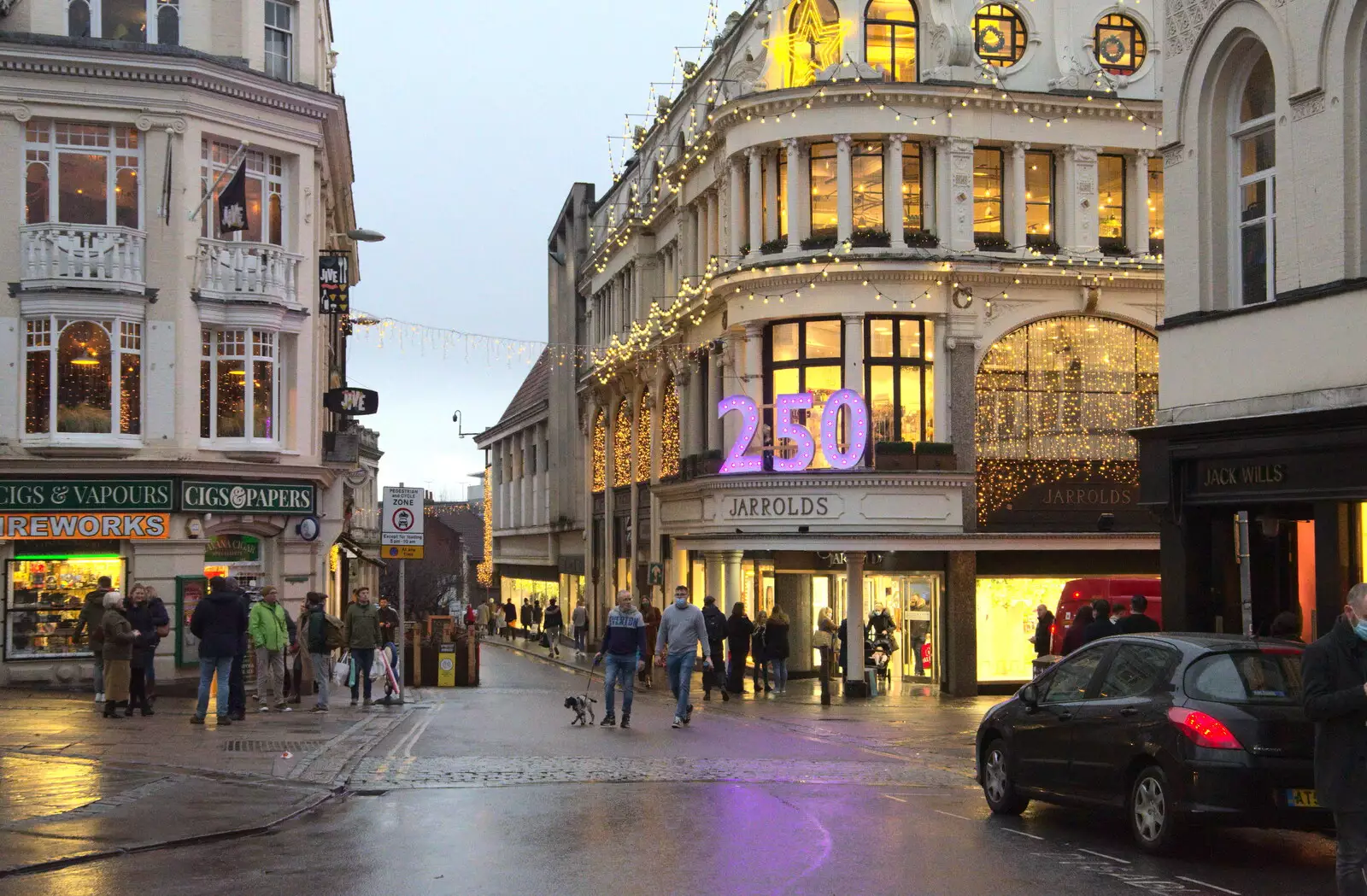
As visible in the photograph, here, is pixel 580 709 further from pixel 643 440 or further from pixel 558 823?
pixel 643 440

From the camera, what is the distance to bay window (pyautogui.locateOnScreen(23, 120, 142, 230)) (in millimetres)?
26609

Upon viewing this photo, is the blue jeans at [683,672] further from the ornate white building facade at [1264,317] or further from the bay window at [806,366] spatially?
the bay window at [806,366]

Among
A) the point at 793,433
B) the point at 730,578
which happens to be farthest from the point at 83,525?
the point at 730,578

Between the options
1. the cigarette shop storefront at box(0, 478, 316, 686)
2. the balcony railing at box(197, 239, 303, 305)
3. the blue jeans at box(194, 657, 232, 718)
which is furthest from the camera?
the balcony railing at box(197, 239, 303, 305)

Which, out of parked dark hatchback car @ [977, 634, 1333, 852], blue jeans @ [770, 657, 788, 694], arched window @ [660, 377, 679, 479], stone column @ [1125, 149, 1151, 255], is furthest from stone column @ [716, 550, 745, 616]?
parked dark hatchback car @ [977, 634, 1333, 852]

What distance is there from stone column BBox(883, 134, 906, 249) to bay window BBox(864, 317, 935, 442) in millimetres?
1666

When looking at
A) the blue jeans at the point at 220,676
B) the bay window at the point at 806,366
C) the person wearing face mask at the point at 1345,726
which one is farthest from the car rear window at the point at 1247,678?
the bay window at the point at 806,366

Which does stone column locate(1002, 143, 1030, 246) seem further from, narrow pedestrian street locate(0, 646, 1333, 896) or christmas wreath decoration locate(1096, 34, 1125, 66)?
narrow pedestrian street locate(0, 646, 1333, 896)

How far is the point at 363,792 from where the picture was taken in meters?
14.2

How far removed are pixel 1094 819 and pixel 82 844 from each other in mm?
7602

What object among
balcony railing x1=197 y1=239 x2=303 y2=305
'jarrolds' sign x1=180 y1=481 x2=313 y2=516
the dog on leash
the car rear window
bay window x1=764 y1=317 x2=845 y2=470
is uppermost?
balcony railing x1=197 y1=239 x2=303 y2=305

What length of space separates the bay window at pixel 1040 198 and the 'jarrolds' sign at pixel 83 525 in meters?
18.1

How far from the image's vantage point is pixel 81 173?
87.9 feet

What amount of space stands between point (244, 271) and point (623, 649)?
1143 cm
